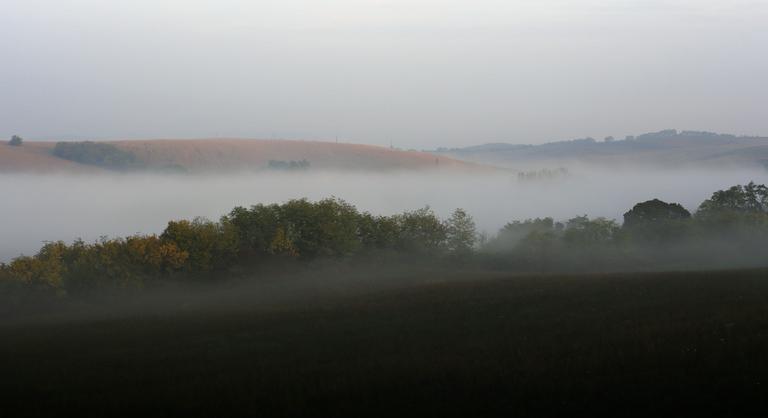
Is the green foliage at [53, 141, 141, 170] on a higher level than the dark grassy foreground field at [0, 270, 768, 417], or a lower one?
higher

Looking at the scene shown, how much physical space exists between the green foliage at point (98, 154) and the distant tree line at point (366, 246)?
11756cm

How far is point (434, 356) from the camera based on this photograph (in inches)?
947

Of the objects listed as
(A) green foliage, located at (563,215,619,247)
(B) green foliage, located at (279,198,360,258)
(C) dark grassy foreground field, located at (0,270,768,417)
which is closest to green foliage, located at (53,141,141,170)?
(B) green foliage, located at (279,198,360,258)

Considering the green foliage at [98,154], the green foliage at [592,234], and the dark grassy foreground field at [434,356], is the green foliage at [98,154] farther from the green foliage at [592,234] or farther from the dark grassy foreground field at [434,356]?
the dark grassy foreground field at [434,356]

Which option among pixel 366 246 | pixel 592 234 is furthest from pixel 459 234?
pixel 592 234

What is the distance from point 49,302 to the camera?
5566cm

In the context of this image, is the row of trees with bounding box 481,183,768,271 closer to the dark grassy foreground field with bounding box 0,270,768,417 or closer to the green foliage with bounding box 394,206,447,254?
the green foliage with bounding box 394,206,447,254

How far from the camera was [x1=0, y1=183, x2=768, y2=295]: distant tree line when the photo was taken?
5972 centimetres

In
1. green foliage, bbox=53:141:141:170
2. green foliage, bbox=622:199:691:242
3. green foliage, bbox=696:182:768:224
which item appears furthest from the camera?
green foliage, bbox=53:141:141:170

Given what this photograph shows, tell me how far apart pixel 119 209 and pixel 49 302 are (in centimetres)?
11272

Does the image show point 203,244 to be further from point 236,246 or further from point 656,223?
point 656,223

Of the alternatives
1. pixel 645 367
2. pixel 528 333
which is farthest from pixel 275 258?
pixel 645 367

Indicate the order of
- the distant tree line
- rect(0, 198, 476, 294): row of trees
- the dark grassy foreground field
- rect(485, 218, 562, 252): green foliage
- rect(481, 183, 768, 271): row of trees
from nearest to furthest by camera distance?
1. the dark grassy foreground field
2. rect(0, 198, 476, 294): row of trees
3. the distant tree line
4. rect(481, 183, 768, 271): row of trees
5. rect(485, 218, 562, 252): green foliage

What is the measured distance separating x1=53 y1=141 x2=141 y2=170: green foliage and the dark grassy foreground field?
495ft
